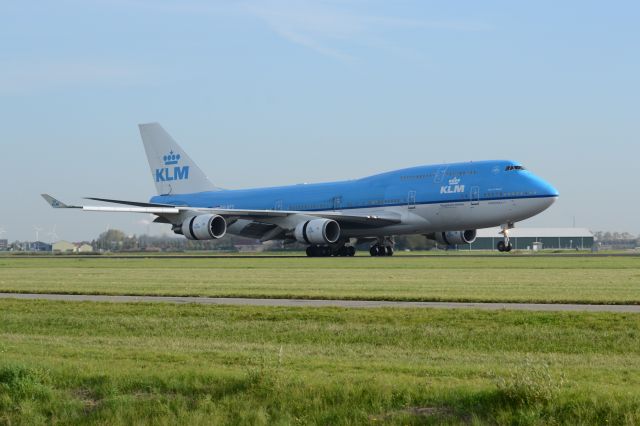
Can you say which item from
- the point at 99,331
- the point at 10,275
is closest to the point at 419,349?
the point at 99,331

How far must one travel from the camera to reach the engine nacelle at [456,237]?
71.6 metres

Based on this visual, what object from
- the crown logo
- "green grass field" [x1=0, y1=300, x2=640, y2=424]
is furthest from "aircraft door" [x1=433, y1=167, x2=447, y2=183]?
"green grass field" [x1=0, y1=300, x2=640, y2=424]

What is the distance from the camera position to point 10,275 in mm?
44594

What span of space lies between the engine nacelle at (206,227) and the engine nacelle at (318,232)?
5.19m

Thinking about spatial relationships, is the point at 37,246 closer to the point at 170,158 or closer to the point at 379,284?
the point at 170,158

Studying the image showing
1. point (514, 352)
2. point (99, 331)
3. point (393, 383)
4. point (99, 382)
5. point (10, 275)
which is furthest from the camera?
point (10, 275)

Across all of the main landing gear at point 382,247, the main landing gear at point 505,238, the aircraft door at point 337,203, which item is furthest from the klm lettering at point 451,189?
the aircraft door at point 337,203

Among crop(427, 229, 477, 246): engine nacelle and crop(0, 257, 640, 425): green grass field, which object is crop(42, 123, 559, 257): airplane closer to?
crop(427, 229, 477, 246): engine nacelle

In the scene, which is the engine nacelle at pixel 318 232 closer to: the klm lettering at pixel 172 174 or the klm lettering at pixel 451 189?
the klm lettering at pixel 451 189

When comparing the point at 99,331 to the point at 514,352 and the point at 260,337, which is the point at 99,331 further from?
the point at 514,352

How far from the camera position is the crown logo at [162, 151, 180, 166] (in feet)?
282

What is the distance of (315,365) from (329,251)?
53943 millimetres

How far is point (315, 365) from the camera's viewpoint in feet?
53.7

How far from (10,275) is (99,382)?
3042 centimetres
